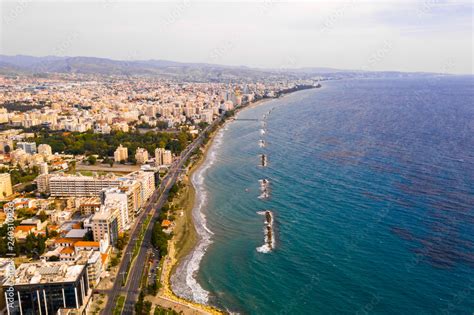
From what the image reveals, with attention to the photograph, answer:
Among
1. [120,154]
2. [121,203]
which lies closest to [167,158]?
[120,154]

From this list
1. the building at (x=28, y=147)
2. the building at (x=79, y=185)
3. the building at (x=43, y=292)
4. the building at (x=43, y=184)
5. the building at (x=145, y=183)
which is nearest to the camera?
the building at (x=43, y=292)

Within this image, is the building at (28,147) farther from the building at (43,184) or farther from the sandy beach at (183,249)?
the sandy beach at (183,249)

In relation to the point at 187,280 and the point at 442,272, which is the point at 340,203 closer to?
the point at 442,272

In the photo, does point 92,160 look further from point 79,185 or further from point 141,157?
point 79,185

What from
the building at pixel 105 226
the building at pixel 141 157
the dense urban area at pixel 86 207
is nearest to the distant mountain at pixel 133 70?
the dense urban area at pixel 86 207

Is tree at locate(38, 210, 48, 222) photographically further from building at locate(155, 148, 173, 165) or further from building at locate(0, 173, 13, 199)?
building at locate(155, 148, 173, 165)

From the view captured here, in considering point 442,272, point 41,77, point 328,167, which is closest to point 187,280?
point 442,272
